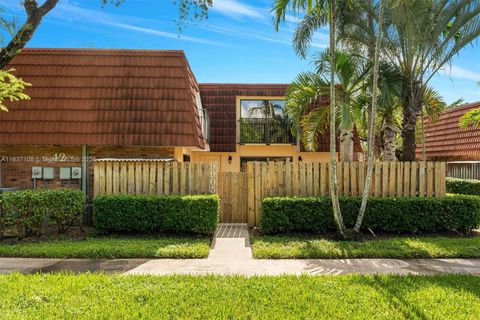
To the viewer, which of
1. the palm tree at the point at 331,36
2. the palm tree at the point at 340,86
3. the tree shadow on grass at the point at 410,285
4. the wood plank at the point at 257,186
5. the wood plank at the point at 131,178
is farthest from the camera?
the palm tree at the point at 340,86

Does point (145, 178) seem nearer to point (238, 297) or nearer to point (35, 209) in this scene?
point (35, 209)

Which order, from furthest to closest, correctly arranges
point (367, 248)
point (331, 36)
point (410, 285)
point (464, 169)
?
1. point (464, 169)
2. point (331, 36)
3. point (367, 248)
4. point (410, 285)

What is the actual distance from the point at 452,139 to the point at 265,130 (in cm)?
973

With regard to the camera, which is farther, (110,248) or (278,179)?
(278,179)

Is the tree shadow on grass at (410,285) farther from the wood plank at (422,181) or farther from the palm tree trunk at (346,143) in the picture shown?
the palm tree trunk at (346,143)

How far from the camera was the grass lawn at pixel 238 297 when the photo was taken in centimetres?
466

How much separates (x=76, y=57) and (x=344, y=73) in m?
8.55

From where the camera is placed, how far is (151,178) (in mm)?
10367

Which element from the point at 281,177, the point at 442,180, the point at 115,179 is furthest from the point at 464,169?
the point at 115,179

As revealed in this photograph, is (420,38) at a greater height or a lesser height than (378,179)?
greater

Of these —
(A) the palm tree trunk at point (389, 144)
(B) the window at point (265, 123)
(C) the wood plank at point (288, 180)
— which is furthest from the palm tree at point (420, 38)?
(B) the window at point (265, 123)

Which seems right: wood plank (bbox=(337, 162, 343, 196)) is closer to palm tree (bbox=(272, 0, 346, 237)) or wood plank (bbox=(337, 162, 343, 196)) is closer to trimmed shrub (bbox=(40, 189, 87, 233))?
palm tree (bbox=(272, 0, 346, 237))

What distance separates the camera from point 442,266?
7000 millimetres

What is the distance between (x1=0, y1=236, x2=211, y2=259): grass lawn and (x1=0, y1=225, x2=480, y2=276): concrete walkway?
0.73 feet
